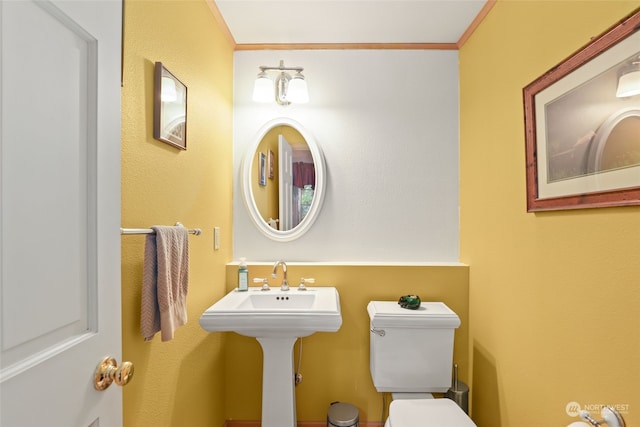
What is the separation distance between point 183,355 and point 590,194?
162cm

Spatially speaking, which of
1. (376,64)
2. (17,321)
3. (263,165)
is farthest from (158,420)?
(376,64)

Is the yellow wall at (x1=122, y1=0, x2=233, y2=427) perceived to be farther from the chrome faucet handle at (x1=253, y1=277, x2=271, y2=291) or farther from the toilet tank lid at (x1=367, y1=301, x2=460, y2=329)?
the toilet tank lid at (x1=367, y1=301, x2=460, y2=329)

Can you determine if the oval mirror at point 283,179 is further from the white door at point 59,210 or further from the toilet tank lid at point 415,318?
the white door at point 59,210

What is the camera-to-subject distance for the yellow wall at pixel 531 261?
2.87ft

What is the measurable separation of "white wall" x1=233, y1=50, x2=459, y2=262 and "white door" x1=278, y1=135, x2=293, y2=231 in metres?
0.15

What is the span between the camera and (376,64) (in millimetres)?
1901

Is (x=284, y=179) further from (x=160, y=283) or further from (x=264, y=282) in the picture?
(x=160, y=283)

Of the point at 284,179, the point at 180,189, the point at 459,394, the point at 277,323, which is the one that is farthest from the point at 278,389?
the point at 284,179

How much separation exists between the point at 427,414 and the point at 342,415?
566 mm

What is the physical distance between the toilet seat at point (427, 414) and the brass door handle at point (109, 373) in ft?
3.46

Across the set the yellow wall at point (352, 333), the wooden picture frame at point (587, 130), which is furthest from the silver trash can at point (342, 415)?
the wooden picture frame at point (587, 130)

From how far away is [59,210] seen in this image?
0.55 meters

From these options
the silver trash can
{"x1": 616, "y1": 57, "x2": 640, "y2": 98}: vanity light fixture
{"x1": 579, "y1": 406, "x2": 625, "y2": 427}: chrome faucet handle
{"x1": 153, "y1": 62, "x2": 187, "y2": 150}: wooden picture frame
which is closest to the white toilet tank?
the silver trash can

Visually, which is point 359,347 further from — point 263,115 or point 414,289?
point 263,115
